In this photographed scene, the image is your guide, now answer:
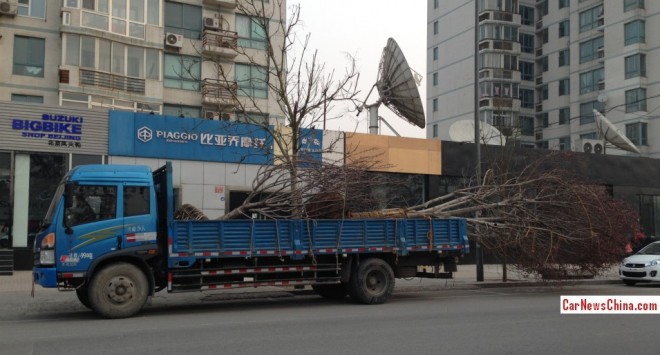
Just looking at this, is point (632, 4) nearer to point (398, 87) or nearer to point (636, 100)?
point (636, 100)

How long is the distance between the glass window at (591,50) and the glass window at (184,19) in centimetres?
3863

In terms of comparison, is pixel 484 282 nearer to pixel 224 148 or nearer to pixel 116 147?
pixel 224 148

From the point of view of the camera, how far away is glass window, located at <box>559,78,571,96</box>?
195ft

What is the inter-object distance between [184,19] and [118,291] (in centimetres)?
2336

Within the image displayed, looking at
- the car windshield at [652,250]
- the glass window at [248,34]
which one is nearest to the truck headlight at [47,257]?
the car windshield at [652,250]

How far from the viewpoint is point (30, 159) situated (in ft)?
63.3

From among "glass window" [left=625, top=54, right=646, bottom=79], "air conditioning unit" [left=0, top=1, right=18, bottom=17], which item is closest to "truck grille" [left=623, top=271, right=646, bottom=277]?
"air conditioning unit" [left=0, top=1, right=18, bottom=17]

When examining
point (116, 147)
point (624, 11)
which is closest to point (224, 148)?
point (116, 147)

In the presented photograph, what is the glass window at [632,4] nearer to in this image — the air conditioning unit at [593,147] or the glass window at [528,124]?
the glass window at [528,124]

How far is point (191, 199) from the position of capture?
70.4ft

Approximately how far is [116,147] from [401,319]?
13.5 metres

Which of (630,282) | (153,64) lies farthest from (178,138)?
(630,282)

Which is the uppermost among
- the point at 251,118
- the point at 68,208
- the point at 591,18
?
the point at 591,18

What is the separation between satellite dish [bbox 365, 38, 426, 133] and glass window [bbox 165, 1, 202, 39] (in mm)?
11438
